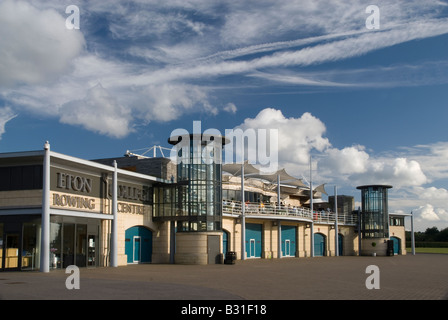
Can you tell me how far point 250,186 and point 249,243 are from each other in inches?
367

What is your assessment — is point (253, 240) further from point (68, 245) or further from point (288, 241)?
point (68, 245)

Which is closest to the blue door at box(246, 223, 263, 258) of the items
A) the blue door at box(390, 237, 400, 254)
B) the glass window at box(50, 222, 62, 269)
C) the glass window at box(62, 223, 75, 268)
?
the glass window at box(62, 223, 75, 268)

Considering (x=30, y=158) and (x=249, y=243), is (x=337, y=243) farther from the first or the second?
(x=30, y=158)

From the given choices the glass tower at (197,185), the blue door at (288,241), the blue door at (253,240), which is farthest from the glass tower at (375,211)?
the glass tower at (197,185)

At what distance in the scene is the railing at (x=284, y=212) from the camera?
40.4 metres

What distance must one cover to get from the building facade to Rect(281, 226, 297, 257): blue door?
9 centimetres

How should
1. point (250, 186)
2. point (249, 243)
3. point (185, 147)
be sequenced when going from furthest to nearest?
point (250, 186) → point (249, 243) → point (185, 147)

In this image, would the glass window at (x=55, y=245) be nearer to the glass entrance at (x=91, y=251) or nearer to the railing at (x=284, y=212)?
the glass entrance at (x=91, y=251)

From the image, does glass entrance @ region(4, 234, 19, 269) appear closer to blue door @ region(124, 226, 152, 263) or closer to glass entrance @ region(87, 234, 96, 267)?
glass entrance @ region(87, 234, 96, 267)

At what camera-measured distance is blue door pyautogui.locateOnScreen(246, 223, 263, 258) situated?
4291 centimetres

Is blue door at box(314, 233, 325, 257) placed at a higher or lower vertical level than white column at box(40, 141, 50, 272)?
lower
